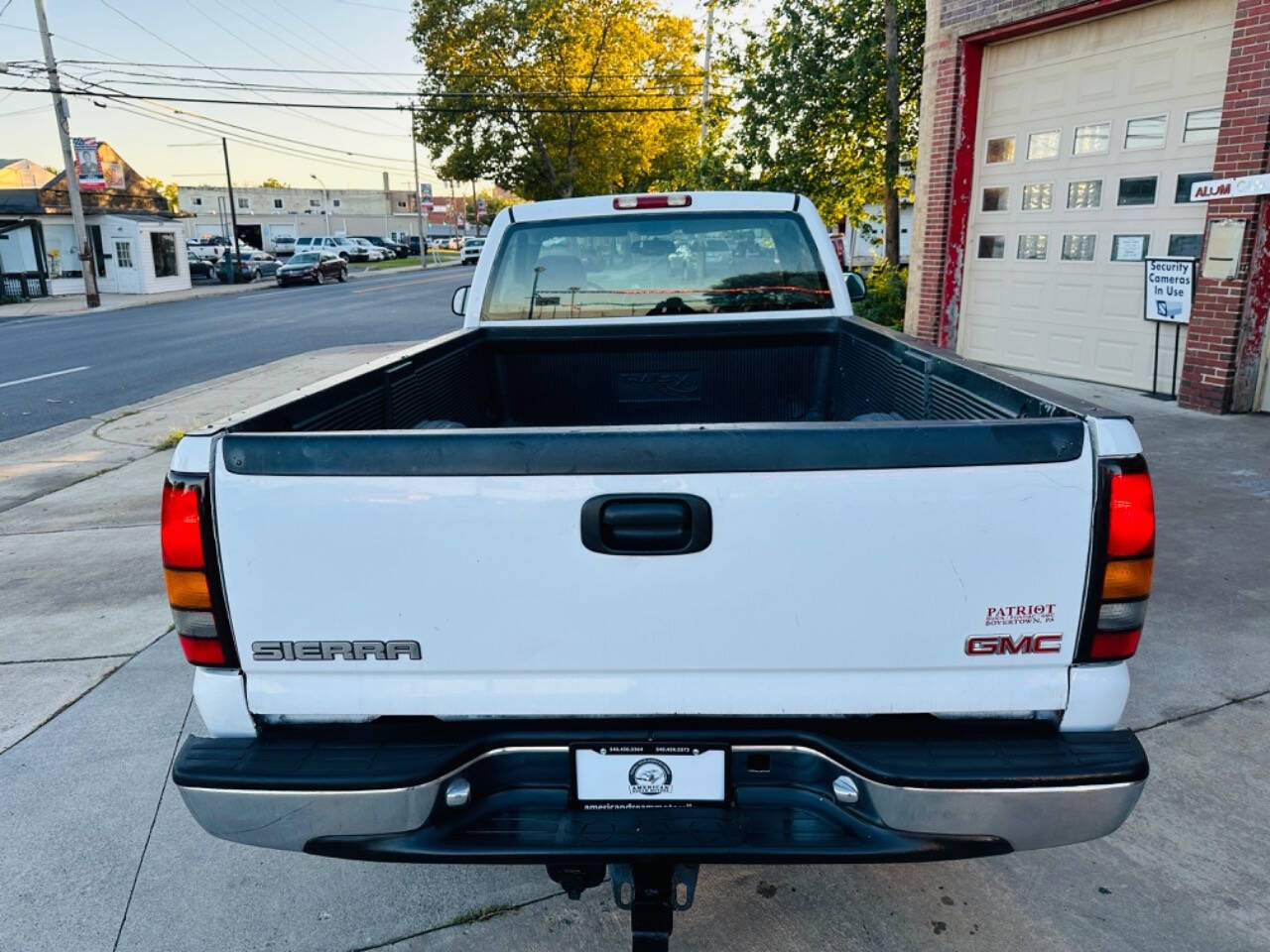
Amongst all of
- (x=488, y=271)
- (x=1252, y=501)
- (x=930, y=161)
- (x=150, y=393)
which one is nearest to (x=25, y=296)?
(x=150, y=393)

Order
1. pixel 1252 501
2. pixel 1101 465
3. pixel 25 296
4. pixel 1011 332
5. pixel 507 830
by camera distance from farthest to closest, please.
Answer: pixel 25 296, pixel 1011 332, pixel 1252 501, pixel 507 830, pixel 1101 465

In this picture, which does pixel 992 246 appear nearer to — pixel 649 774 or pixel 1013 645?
pixel 1013 645

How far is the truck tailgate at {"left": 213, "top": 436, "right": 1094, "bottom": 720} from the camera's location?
1906 mm

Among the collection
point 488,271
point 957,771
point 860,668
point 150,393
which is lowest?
point 150,393

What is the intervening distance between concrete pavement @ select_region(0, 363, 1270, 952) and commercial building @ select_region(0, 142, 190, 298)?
35533 mm

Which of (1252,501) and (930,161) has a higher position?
(930,161)

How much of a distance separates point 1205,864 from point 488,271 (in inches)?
142

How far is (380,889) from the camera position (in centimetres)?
278

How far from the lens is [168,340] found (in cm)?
1894

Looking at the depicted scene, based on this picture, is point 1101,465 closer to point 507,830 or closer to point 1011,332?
point 507,830

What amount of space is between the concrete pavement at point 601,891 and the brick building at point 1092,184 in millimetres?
5456

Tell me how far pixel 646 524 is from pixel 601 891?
1.42 metres

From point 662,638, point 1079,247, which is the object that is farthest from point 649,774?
point 1079,247

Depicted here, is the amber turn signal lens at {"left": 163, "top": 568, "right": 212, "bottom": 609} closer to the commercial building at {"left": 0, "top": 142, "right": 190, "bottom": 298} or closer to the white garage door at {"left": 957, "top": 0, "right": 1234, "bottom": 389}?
the white garage door at {"left": 957, "top": 0, "right": 1234, "bottom": 389}
